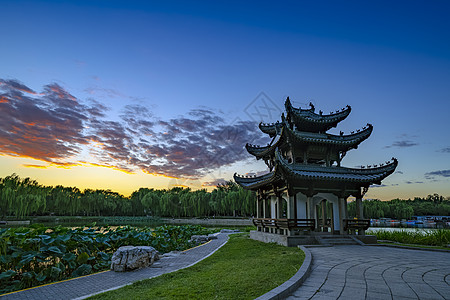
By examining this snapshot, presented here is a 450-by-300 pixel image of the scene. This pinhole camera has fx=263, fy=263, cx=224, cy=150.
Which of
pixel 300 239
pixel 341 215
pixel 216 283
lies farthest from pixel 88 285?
pixel 341 215

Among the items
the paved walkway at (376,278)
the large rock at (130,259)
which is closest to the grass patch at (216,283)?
the paved walkway at (376,278)

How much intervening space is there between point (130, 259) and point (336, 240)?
8.26 metres

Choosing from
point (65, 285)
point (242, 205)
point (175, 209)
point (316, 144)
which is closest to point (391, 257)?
point (316, 144)

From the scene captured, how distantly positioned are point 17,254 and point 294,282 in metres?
7.14

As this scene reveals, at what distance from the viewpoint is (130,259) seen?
7.93 metres

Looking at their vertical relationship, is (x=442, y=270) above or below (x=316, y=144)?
below

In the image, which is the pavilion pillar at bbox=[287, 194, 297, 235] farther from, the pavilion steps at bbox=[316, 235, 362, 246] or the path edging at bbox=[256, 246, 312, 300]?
the path edging at bbox=[256, 246, 312, 300]

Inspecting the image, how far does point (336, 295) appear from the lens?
4.38 meters

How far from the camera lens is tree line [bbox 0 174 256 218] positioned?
37241mm

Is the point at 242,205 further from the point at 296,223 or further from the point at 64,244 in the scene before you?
the point at 64,244

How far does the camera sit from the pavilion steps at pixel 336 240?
10834 millimetres

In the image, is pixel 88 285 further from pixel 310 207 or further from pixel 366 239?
pixel 366 239

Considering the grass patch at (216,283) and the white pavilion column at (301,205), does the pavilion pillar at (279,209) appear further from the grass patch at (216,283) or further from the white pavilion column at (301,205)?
the grass patch at (216,283)

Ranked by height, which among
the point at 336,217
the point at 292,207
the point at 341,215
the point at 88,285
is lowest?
the point at 88,285
